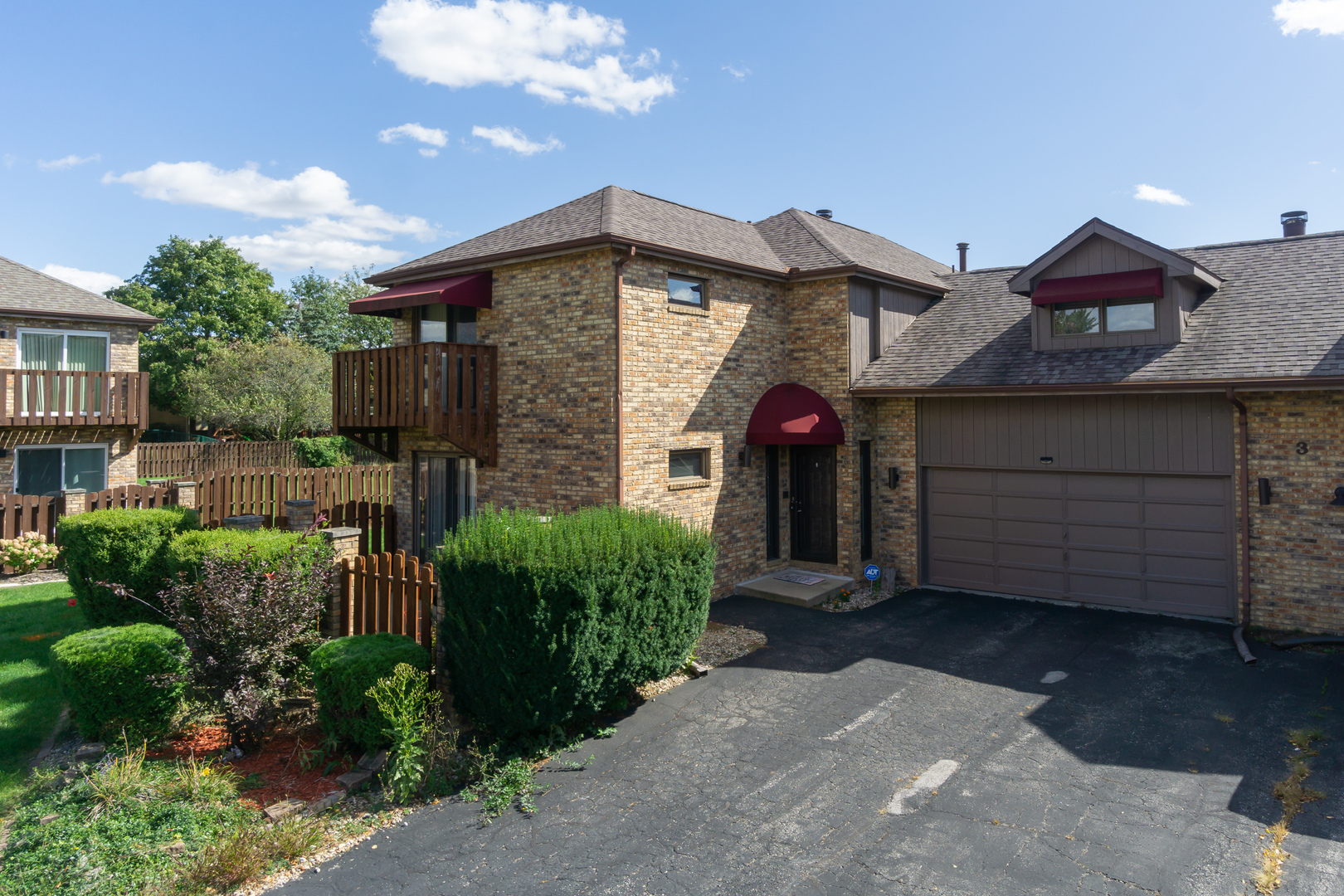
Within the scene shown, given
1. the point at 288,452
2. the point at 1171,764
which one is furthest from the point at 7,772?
the point at 288,452

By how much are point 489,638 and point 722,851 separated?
2.73 metres

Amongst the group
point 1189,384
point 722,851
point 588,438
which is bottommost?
point 722,851

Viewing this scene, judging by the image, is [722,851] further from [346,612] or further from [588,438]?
[588,438]

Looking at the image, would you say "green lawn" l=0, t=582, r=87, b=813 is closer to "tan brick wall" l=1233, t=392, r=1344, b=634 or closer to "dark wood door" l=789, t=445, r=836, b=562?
"dark wood door" l=789, t=445, r=836, b=562

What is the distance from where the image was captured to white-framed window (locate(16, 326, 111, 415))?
60.2 feet

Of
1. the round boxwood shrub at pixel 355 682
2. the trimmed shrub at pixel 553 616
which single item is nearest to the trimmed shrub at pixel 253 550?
the round boxwood shrub at pixel 355 682

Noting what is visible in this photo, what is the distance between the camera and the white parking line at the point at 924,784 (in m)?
6.17

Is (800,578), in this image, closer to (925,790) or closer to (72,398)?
(925,790)

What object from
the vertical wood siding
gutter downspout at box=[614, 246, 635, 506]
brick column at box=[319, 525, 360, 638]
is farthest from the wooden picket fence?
the vertical wood siding

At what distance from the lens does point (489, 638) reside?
22.9 feet

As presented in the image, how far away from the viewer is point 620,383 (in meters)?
11.8

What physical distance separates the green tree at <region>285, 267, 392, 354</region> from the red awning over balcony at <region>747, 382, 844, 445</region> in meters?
40.2

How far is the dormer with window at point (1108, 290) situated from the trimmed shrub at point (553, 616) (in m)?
9.08

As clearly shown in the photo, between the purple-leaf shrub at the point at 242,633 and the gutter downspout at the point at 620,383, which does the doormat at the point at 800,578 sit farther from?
the purple-leaf shrub at the point at 242,633
